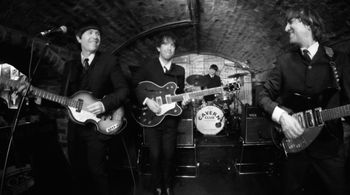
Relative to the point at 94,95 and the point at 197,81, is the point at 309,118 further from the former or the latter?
the point at 197,81

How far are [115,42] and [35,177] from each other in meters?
2.92

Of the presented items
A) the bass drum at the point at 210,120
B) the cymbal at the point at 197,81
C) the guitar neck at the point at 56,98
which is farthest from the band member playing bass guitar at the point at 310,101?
the cymbal at the point at 197,81

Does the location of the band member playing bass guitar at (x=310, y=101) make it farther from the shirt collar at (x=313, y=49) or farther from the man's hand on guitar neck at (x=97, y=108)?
the man's hand on guitar neck at (x=97, y=108)

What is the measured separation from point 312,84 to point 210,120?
3.49m

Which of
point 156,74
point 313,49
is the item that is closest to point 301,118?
point 313,49

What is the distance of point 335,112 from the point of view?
→ 5.52 feet

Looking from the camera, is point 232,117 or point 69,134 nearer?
point 69,134

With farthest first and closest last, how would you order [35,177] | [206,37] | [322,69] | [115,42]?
[206,37], [115,42], [35,177], [322,69]

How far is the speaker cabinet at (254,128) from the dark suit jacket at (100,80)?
2.51 m

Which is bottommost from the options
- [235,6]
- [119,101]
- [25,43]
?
[119,101]

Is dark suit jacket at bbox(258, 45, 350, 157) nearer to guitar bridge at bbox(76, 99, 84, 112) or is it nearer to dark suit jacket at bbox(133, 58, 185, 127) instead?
dark suit jacket at bbox(133, 58, 185, 127)

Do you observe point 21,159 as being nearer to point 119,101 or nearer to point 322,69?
point 119,101

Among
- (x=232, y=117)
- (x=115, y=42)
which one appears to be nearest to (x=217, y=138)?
(x=232, y=117)

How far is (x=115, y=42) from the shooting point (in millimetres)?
4754
